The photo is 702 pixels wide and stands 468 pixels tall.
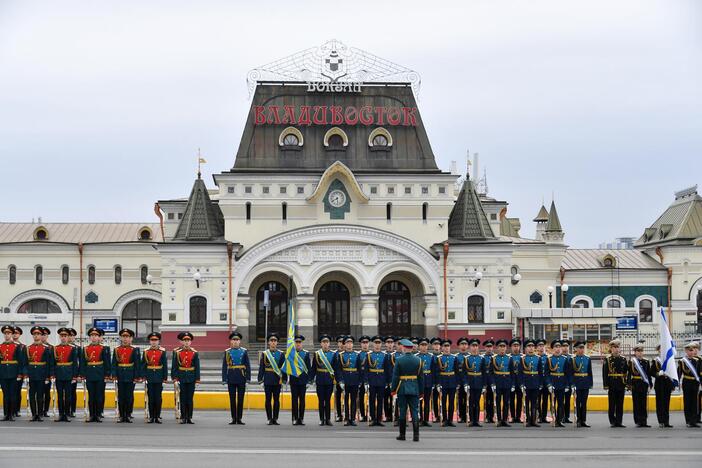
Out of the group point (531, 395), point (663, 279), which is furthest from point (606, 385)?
point (663, 279)

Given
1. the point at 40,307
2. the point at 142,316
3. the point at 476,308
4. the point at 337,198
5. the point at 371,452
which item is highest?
the point at 337,198

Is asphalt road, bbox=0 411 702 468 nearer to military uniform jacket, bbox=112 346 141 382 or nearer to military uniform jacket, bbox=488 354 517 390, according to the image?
military uniform jacket, bbox=112 346 141 382

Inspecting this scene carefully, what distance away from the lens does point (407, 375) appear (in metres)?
20.1

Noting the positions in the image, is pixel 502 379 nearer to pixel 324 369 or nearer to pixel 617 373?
pixel 617 373

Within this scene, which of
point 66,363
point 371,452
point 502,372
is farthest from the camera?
point 502,372

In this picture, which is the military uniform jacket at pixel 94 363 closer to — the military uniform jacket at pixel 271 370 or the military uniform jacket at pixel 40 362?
the military uniform jacket at pixel 40 362

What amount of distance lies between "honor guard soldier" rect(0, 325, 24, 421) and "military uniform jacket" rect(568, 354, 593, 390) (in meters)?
11.9

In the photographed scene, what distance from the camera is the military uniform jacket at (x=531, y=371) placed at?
77.4 ft

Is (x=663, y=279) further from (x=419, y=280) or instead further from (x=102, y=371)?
(x=102, y=371)

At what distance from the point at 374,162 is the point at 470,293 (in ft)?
26.3

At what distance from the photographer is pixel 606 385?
23.8 meters

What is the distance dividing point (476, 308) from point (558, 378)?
28.2m

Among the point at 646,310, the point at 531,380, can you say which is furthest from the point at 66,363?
the point at 646,310

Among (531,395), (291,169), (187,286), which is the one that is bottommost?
(531,395)
